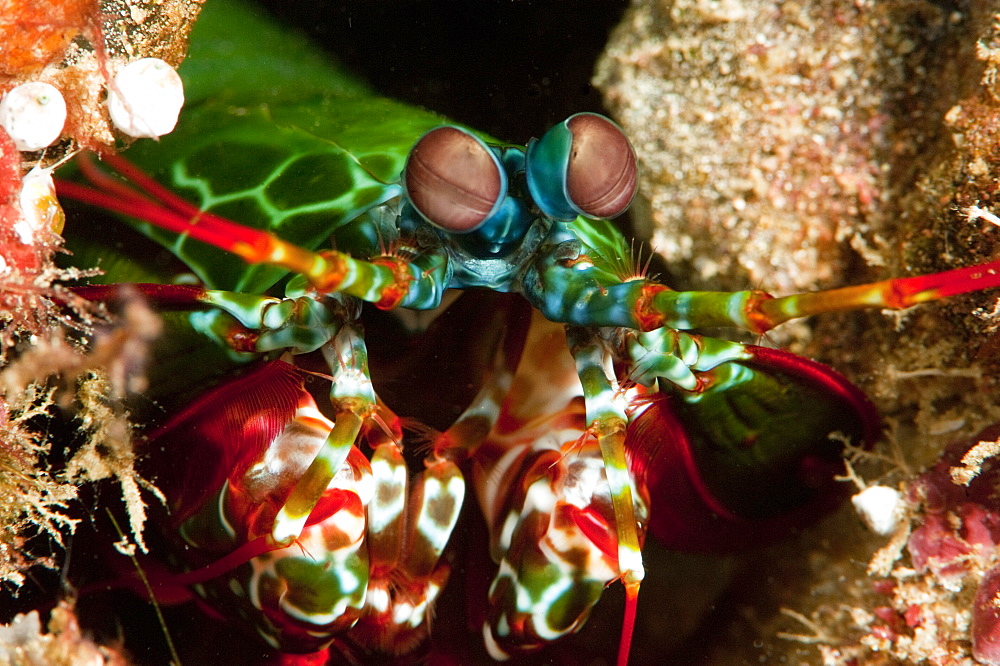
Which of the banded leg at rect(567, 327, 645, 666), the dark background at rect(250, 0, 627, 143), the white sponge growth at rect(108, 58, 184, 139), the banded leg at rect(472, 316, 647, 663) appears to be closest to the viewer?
the banded leg at rect(567, 327, 645, 666)

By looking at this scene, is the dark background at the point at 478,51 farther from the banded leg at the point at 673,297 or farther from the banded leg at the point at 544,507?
the banded leg at the point at 673,297

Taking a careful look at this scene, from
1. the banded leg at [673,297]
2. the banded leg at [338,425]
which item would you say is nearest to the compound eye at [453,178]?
the banded leg at [673,297]

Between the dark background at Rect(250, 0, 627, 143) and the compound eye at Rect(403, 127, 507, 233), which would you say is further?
the dark background at Rect(250, 0, 627, 143)

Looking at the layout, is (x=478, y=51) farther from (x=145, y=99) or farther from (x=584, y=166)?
(x=584, y=166)

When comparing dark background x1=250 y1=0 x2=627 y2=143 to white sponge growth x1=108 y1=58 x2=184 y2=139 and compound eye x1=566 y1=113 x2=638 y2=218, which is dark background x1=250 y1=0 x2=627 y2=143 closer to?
white sponge growth x1=108 y1=58 x2=184 y2=139

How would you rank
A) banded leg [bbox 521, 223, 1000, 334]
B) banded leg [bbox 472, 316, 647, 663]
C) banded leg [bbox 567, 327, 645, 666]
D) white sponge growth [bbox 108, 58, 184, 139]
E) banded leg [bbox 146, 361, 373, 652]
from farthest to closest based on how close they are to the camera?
white sponge growth [bbox 108, 58, 184, 139]
banded leg [bbox 472, 316, 647, 663]
banded leg [bbox 146, 361, 373, 652]
banded leg [bbox 567, 327, 645, 666]
banded leg [bbox 521, 223, 1000, 334]

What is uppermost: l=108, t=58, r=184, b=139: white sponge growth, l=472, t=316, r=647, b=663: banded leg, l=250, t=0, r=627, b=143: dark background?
l=108, t=58, r=184, b=139: white sponge growth

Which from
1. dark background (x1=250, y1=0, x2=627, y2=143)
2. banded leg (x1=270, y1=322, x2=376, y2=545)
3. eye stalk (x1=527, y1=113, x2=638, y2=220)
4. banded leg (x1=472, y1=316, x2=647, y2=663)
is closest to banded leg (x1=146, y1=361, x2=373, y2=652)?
banded leg (x1=270, y1=322, x2=376, y2=545)

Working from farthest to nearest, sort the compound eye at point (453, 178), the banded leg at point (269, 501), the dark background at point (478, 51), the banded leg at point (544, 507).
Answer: the dark background at point (478, 51), the banded leg at point (544, 507), the banded leg at point (269, 501), the compound eye at point (453, 178)
